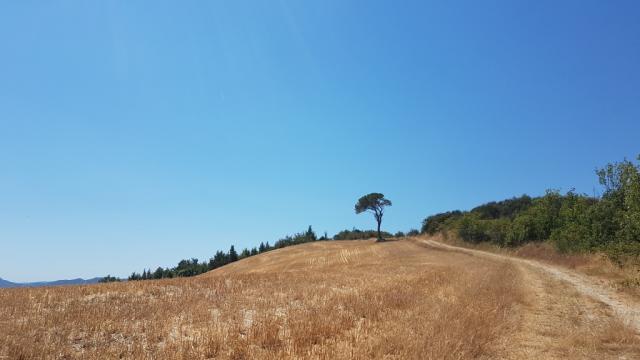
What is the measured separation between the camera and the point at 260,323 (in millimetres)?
12422

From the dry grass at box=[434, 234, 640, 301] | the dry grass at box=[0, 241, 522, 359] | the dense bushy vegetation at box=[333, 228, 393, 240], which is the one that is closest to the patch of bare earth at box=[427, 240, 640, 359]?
the dry grass at box=[0, 241, 522, 359]

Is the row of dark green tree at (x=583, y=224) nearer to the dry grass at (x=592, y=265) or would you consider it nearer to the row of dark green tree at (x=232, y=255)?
the dry grass at (x=592, y=265)

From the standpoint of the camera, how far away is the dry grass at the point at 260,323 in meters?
9.25

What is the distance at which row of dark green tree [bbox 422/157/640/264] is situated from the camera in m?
25.5

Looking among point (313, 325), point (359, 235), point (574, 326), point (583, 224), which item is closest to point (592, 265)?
point (583, 224)

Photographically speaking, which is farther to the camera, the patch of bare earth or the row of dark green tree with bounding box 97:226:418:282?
the row of dark green tree with bounding box 97:226:418:282

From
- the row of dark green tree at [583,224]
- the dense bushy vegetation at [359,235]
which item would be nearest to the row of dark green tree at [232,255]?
the dense bushy vegetation at [359,235]

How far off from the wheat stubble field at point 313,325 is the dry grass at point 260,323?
0.04 metres

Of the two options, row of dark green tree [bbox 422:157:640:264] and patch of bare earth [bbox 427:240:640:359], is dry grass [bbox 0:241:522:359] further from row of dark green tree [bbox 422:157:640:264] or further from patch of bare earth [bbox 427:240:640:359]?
row of dark green tree [bbox 422:157:640:264]

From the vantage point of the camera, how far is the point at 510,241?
6116cm

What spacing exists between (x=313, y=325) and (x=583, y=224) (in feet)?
127

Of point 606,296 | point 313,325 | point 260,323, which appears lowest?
point 606,296

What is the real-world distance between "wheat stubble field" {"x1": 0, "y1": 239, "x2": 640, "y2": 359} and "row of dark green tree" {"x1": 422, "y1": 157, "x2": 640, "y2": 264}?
9308 mm

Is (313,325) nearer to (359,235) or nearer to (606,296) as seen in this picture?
(606,296)
